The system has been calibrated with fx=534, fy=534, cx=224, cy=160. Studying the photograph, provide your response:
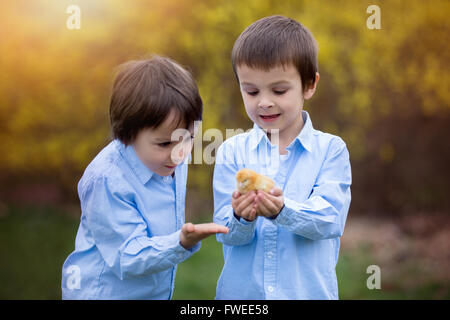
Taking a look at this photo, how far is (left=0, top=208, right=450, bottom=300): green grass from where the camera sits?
506cm

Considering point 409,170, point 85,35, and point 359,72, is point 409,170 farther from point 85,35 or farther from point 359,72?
point 85,35

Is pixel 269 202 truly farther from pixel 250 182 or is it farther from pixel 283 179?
pixel 283 179

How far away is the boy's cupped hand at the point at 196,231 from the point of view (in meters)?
2.12

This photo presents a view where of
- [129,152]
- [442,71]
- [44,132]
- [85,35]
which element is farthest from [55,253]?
[442,71]

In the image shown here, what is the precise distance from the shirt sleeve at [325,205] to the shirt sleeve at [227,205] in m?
0.14

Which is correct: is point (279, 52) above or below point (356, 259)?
above

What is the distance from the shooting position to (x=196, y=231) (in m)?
2.16

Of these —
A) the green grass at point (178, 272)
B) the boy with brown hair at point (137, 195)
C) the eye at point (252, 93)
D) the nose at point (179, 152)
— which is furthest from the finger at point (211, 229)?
the green grass at point (178, 272)

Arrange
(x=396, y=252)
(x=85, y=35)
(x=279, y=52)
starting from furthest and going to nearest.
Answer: (x=396, y=252) < (x=85, y=35) < (x=279, y=52)

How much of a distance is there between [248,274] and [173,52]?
3690 millimetres

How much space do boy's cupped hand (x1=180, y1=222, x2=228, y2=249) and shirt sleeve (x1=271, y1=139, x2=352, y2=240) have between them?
0.27 m

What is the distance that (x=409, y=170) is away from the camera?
244 inches

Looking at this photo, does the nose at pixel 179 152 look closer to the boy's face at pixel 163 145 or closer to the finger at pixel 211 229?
the boy's face at pixel 163 145

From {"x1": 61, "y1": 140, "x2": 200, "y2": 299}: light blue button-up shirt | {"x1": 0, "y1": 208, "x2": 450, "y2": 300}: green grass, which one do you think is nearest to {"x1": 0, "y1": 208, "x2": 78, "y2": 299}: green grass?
{"x1": 0, "y1": 208, "x2": 450, "y2": 300}: green grass
